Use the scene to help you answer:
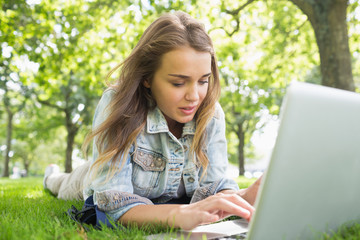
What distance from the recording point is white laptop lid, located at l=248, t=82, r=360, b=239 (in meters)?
1.01

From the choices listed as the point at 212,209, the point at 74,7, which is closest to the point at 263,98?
the point at 74,7

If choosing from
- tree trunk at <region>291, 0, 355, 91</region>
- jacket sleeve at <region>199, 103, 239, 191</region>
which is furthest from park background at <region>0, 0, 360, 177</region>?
jacket sleeve at <region>199, 103, 239, 191</region>

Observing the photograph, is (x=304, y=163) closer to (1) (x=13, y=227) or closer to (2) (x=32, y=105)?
(1) (x=13, y=227)

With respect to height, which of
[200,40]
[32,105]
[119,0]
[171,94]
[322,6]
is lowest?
[32,105]

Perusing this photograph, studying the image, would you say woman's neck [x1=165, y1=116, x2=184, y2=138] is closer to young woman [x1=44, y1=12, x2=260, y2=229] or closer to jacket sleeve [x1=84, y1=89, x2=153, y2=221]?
young woman [x1=44, y1=12, x2=260, y2=229]

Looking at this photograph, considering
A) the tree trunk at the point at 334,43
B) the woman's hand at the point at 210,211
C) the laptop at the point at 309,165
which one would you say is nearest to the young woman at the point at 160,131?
the woman's hand at the point at 210,211

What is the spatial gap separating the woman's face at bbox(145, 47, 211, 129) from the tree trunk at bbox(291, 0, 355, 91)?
4.75 m

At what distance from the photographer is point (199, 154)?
2.54m

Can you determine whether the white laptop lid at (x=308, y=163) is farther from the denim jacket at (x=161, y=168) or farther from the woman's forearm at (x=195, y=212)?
the denim jacket at (x=161, y=168)

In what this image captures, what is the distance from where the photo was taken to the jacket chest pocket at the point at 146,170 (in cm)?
229

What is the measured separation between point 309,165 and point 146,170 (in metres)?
1.41

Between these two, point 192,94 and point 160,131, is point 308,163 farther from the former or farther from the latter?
point 160,131

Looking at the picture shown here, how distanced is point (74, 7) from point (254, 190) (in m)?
7.44

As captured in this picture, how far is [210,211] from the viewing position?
150cm
